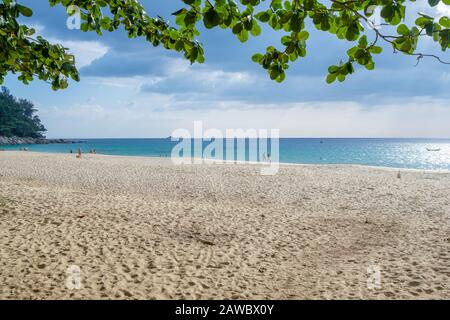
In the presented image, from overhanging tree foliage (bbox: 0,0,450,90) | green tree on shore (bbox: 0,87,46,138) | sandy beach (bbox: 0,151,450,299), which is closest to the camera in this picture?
overhanging tree foliage (bbox: 0,0,450,90)

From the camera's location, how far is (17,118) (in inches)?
4267

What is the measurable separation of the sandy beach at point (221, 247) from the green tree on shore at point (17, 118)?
105461 mm

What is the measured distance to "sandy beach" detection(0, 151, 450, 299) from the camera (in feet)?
19.1

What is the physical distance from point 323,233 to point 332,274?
3.03 metres

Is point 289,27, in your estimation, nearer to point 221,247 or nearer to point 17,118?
point 221,247

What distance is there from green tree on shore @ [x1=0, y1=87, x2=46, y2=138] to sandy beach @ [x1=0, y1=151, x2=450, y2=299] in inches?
4152

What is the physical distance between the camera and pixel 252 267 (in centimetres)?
688

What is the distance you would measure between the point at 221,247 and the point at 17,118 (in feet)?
395

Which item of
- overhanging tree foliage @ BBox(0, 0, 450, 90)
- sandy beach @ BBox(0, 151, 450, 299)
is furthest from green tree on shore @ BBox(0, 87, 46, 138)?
overhanging tree foliage @ BBox(0, 0, 450, 90)

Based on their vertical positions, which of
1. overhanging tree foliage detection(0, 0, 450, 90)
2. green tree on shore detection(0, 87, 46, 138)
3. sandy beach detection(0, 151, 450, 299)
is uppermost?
green tree on shore detection(0, 87, 46, 138)

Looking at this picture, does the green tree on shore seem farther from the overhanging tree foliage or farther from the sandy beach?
the overhanging tree foliage

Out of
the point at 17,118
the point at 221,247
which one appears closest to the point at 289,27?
the point at 221,247

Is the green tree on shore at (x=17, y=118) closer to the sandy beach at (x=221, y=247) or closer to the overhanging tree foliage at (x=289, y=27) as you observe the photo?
the sandy beach at (x=221, y=247)
